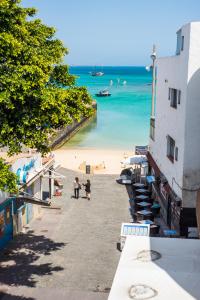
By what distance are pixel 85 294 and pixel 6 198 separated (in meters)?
6.83

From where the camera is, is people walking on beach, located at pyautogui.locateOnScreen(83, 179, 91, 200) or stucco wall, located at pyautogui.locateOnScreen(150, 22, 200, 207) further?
people walking on beach, located at pyautogui.locateOnScreen(83, 179, 91, 200)

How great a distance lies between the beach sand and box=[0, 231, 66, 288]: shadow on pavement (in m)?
17.8

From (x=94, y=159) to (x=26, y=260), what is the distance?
28335mm

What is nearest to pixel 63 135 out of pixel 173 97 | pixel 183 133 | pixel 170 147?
pixel 170 147

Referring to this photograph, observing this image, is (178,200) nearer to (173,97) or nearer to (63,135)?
(173,97)

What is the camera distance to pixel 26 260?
1931 centimetres

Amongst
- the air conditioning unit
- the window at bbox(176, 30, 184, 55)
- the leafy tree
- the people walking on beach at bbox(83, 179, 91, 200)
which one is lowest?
the people walking on beach at bbox(83, 179, 91, 200)

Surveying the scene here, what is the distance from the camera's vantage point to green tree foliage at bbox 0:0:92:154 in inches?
508

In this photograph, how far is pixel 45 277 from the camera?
57.5 feet

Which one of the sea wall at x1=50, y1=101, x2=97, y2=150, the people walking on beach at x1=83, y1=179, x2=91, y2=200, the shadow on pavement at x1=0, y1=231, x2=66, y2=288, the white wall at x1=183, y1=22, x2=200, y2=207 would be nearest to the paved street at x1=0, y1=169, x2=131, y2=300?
the shadow on pavement at x1=0, y1=231, x2=66, y2=288

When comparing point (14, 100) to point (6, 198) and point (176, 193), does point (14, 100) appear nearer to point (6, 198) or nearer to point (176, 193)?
point (6, 198)

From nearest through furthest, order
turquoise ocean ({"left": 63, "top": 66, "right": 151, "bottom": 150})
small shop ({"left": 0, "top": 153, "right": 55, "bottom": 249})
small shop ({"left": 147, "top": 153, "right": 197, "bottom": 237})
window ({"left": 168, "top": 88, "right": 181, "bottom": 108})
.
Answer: small shop ({"left": 147, "top": 153, "right": 197, "bottom": 237}) → small shop ({"left": 0, "top": 153, "right": 55, "bottom": 249}) → window ({"left": 168, "top": 88, "right": 181, "bottom": 108}) → turquoise ocean ({"left": 63, "top": 66, "right": 151, "bottom": 150})

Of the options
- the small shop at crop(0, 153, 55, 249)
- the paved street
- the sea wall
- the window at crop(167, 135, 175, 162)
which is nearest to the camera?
the paved street

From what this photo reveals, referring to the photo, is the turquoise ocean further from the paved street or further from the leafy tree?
the leafy tree
